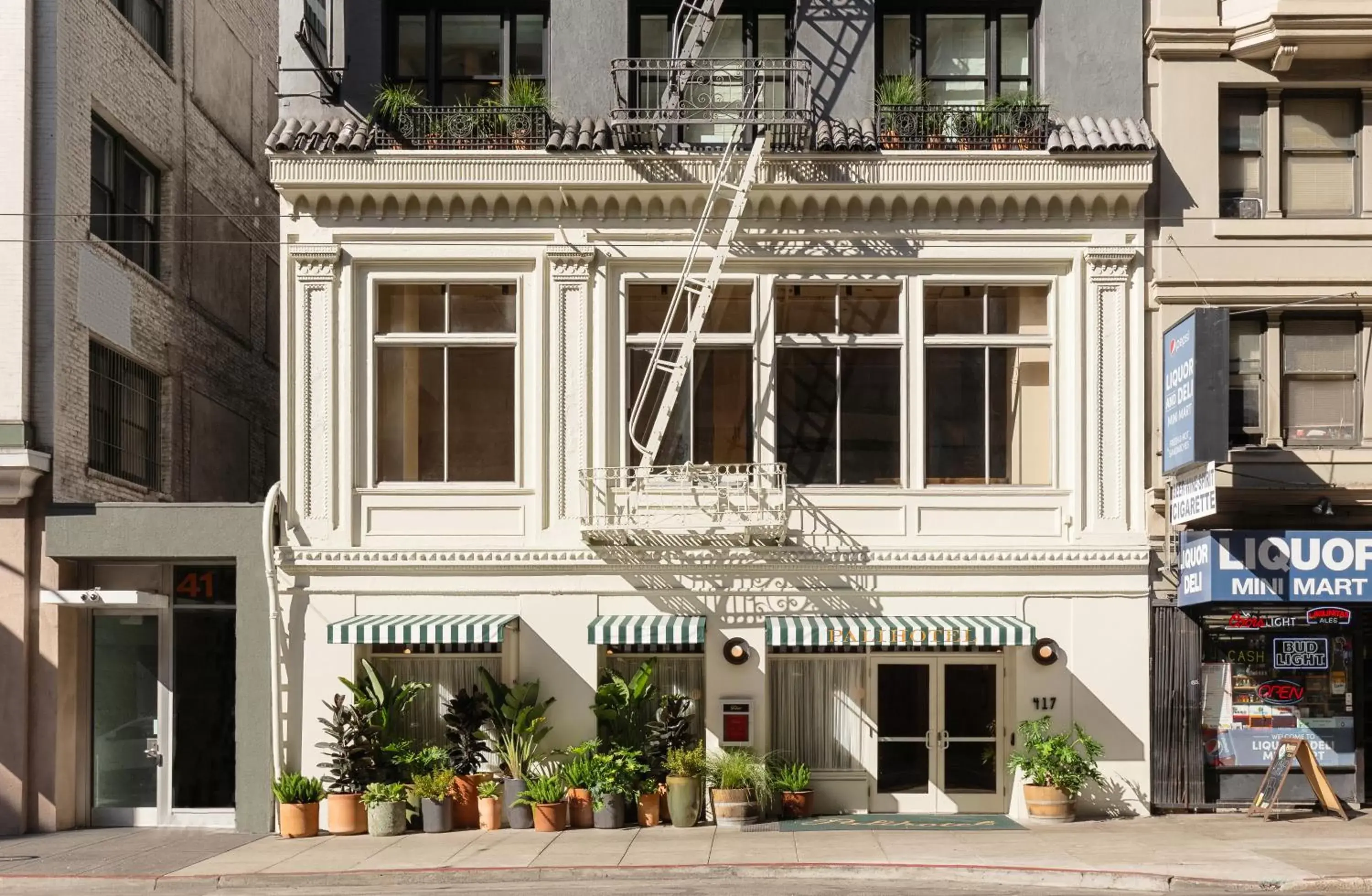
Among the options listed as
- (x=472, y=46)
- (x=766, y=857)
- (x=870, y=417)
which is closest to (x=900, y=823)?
(x=766, y=857)

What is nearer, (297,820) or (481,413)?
(297,820)

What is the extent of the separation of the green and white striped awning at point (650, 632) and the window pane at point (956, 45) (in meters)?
8.38

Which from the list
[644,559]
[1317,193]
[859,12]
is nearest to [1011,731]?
[644,559]

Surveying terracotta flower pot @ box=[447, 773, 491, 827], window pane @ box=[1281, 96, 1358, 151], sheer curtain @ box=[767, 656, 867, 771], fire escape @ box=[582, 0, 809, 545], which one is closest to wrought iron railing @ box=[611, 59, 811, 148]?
fire escape @ box=[582, 0, 809, 545]

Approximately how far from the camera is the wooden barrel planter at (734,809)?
18.8 metres

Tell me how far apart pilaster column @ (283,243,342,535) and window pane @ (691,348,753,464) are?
4.76m

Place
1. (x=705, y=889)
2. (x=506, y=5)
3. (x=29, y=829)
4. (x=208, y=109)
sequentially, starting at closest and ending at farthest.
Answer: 1. (x=705, y=889)
2. (x=29, y=829)
3. (x=506, y=5)
4. (x=208, y=109)

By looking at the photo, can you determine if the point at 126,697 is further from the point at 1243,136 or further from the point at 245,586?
the point at 1243,136

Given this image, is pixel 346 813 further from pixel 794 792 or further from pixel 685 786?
pixel 794 792

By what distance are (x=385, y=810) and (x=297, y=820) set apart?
1223mm

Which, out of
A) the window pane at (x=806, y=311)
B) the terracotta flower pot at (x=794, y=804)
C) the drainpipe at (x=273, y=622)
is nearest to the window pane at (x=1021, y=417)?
the window pane at (x=806, y=311)

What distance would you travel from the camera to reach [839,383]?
66.8ft

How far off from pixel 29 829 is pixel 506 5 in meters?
12.8

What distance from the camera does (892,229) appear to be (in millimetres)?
20281
